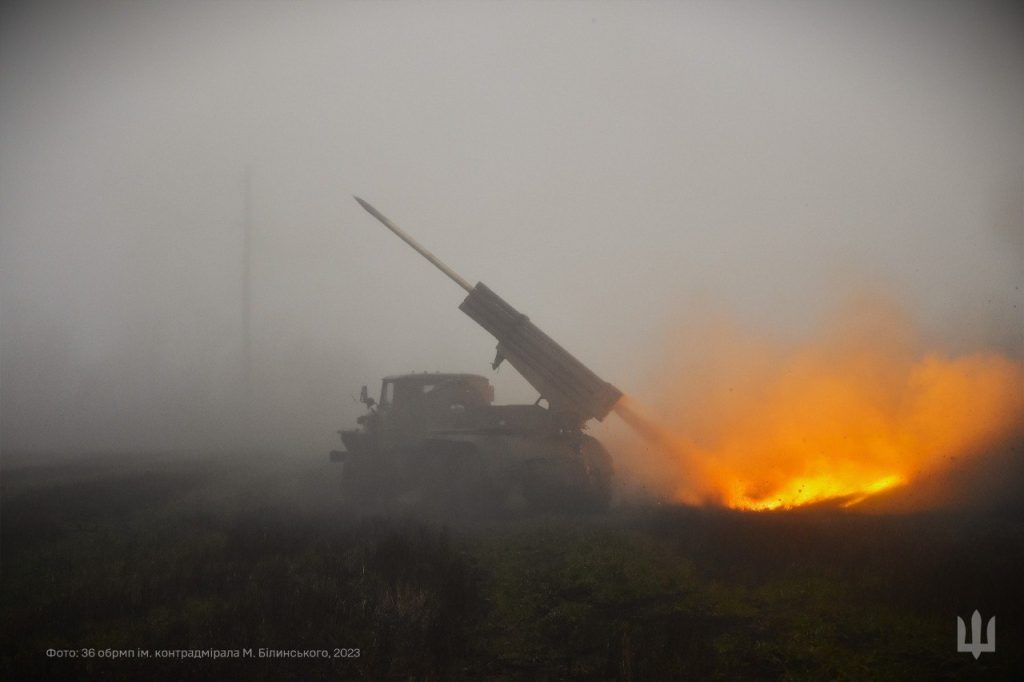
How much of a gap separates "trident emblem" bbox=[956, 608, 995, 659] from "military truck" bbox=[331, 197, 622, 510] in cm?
816

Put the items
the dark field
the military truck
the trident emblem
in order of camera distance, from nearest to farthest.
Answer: the trident emblem → the dark field → the military truck

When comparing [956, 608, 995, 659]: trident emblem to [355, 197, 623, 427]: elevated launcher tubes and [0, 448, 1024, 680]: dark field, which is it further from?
[355, 197, 623, 427]: elevated launcher tubes

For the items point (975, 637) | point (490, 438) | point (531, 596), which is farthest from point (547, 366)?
point (975, 637)

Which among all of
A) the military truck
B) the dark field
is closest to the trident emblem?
the dark field

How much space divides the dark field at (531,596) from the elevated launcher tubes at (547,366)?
2900 millimetres

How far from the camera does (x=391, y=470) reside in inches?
637

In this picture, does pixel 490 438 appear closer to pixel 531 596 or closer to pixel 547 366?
pixel 547 366

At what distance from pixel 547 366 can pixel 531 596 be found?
710 cm

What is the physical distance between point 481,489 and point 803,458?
7.17m

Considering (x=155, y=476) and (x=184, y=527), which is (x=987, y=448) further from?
(x=155, y=476)

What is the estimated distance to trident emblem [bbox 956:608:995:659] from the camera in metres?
5.86

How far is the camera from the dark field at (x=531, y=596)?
629 centimetres

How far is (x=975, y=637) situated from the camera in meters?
6.08

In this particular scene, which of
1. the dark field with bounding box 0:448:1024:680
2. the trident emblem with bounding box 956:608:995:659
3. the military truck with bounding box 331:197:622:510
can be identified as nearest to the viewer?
the trident emblem with bounding box 956:608:995:659
